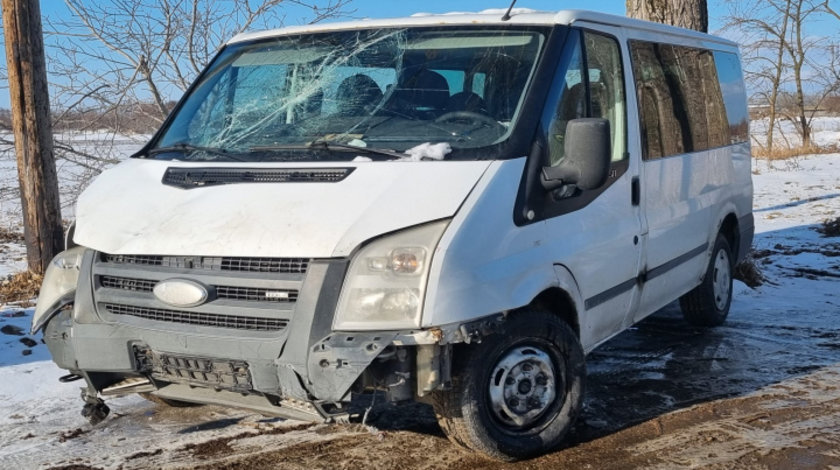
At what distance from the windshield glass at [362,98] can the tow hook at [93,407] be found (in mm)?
1285

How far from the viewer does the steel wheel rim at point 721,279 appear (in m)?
6.85

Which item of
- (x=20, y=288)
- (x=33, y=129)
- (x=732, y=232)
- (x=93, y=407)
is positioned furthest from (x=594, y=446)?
(x=33, y=129)

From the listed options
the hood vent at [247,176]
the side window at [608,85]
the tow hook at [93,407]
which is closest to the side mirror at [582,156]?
the side window at [608,85]

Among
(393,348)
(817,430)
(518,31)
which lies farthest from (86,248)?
A: (817,430)

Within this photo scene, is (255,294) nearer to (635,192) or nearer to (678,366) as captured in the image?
(635,192)

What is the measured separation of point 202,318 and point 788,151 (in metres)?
25.5

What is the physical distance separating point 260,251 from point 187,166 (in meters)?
0.93

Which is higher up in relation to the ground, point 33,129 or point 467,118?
point 33,129

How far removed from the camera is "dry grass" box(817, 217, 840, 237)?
11438 millimetres

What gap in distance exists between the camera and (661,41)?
5785mm

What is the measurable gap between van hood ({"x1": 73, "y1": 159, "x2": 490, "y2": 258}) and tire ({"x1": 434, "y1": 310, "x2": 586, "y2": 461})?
0.70 meters

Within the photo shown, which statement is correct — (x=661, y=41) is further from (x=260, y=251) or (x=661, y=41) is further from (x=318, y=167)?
(x=260, y=251)

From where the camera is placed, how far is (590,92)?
4.67 metres

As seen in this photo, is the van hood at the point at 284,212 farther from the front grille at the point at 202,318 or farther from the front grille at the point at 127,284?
the front grille at the point at 202,318
